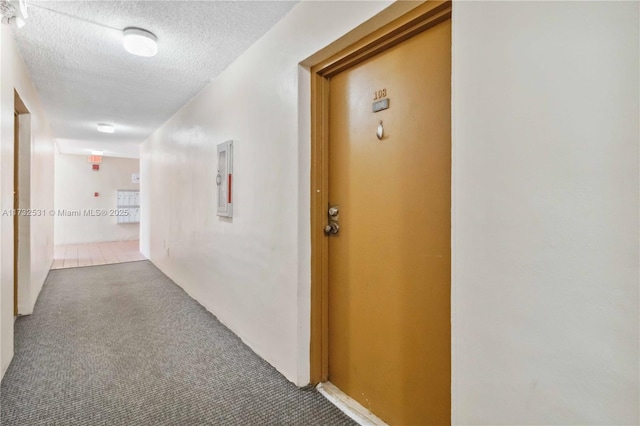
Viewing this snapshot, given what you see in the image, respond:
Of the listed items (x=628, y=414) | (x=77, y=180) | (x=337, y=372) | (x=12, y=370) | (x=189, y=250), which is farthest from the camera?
(x=77, y=180)

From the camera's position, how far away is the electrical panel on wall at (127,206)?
8.19 metres

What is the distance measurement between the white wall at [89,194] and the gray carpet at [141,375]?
18.0 feet

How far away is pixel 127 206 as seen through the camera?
8.30 meters

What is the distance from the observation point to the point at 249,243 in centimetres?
238

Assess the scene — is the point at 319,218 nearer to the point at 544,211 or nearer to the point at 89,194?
the point at 544,211

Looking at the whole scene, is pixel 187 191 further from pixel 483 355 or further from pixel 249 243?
pixel 483 355

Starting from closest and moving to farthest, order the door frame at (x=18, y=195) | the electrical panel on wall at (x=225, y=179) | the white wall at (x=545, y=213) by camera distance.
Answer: the white wall at (x=545, y=213), the electrical panel on wall at (x=225, y=179), the door frame at (x=18, y=195)

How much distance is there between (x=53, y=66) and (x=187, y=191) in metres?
1.63

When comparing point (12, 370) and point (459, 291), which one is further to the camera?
point (12, 370)

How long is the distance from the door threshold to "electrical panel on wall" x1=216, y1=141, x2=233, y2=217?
4.98 ft

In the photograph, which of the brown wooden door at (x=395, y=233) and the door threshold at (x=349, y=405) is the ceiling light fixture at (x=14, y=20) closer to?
the brown wooden door at (x=395, y=233)

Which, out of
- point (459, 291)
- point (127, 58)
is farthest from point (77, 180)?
point (459, 291)

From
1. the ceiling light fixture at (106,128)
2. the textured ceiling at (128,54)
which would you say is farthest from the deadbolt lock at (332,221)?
the ceiling light fixture at (106,128)

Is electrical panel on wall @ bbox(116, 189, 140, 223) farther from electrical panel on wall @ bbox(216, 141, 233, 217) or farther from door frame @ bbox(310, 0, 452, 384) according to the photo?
door frame @ bbox(310, 0, 452, 384)
